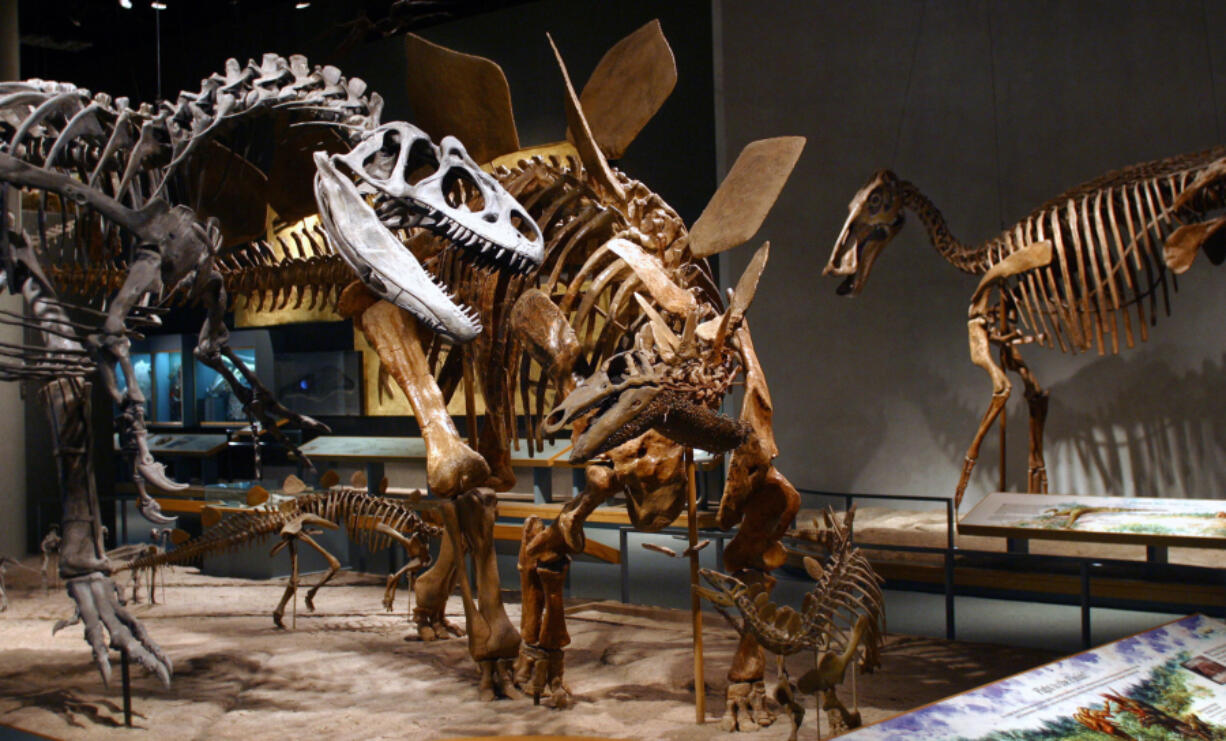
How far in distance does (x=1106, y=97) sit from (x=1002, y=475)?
2.87 metres

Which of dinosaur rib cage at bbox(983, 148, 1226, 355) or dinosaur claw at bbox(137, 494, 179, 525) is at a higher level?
dinosaur rib cage at bbox(983, 148, 1226, 355)

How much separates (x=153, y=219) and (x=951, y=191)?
583 centimetres

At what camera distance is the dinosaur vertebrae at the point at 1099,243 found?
5941 millimetres

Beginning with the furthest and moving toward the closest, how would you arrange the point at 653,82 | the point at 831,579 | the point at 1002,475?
the point at 1002,475 → the point at 653,82 → the point at 831,579

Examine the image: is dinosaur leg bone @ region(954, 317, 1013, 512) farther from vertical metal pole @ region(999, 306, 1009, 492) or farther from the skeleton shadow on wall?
the skeleton shadow on wall

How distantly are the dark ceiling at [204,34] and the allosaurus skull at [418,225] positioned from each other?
545 centimetres

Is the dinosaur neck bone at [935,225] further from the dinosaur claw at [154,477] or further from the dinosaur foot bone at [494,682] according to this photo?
the dinosaur claw at [154,477]

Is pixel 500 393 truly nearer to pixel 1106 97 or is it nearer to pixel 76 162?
pixel 76 162

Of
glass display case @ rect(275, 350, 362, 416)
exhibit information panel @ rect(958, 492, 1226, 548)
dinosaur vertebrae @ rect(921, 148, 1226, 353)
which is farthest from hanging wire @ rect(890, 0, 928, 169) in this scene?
glass display case @ rect(275, 350, 362, 416)

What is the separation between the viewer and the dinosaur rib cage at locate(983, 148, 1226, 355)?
19.5 ft

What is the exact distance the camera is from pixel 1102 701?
9.23ft

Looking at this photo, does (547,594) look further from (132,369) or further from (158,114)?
(158,114)

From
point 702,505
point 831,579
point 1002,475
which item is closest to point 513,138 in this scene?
point 831,579

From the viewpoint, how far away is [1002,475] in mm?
6613
